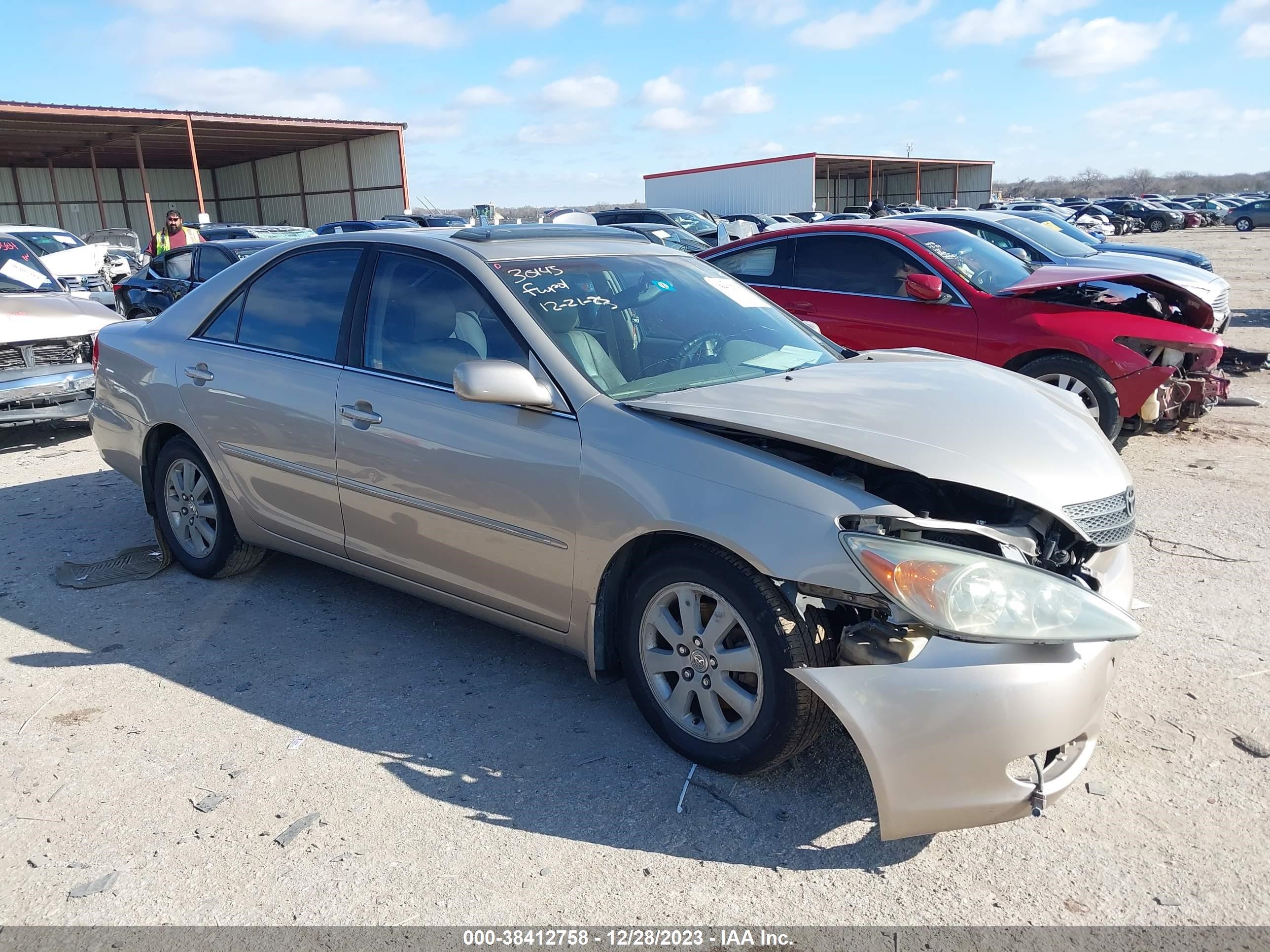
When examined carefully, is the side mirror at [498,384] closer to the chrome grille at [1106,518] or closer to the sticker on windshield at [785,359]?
the sticker on windshield at [785,359]

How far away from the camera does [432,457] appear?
344cm

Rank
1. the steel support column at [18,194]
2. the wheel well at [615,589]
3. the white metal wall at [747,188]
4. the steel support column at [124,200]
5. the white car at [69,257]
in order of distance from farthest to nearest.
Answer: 1. the white metal wall at [747,188]
2. the steel support column at [124,200]
3. the steel support column at [18,194]
4. the white car at [69,257]
5. the wheel well at [615,589]

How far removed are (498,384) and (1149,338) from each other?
5337mm

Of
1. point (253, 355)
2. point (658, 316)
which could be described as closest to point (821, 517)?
point (658, 316)

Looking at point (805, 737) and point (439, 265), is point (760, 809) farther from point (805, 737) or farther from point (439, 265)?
point (439, 265)

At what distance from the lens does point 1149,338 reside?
6496 mm

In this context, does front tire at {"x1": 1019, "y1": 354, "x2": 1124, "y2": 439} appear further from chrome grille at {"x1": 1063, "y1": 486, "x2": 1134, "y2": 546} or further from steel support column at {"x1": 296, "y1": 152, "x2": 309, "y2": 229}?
steel support column at {"x1": 296, "y1": 152, "x2": 309, "y2": 229}

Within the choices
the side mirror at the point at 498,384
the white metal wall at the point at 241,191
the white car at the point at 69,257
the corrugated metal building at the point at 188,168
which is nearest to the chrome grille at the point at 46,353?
the side mirror at the point at 498,384

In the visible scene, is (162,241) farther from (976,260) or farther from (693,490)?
(693,490)

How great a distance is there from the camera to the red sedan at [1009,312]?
6512 millimetres

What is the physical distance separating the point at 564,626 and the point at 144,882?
4.66 feet

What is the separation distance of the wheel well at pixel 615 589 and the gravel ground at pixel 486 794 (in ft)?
0.92

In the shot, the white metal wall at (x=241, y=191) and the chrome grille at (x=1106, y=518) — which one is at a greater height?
the white metal wall at (x=241, y=191)

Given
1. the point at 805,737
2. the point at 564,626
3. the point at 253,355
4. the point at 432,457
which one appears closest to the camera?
the point at 805,737
